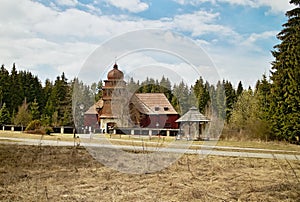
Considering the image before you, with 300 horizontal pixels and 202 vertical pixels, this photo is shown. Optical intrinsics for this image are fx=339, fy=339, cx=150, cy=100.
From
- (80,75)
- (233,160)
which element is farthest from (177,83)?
(233,160)

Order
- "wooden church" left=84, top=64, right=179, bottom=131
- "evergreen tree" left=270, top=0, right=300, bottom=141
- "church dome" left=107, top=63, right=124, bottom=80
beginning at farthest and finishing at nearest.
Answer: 1. "evergreen tree" left=270, top=0, right=300, bottom=141
2. "wooden church" left=84, top=64, right=179, bottom=131
3. "church dome" left=107, top=63, right=124, bottom=80

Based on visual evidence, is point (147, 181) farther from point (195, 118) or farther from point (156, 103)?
point (195, 118)

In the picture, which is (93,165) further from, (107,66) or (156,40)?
(156,40)

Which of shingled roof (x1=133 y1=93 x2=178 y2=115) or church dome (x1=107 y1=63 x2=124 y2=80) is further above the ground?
church dome (x1=107 y1=63 x2=124 y2=80)

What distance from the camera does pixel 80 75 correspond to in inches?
358

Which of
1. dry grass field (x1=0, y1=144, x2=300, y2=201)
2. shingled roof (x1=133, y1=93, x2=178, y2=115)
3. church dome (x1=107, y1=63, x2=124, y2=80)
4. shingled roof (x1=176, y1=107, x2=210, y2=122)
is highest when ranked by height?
church dome (x1=107, y1=63, x2=124, y2=80)

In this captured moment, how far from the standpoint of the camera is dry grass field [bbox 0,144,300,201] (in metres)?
6.08

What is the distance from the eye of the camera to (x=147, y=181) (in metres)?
7.62


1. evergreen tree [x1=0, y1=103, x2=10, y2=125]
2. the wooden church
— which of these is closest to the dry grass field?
the wooden church

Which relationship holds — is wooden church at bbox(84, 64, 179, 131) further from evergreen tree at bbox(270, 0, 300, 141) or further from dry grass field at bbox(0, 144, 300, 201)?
evergreen tree at bbox(270, 0, 300, 141)

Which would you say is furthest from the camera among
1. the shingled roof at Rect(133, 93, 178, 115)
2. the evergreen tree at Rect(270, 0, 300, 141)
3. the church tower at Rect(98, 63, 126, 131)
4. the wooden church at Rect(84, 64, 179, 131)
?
the evergreen tree at Rect(270, 0, 300, 141)

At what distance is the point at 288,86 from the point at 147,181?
1734 cm

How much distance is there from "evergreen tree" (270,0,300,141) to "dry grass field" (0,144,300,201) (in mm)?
11451

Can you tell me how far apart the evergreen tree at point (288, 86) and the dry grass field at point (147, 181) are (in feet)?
37.6
